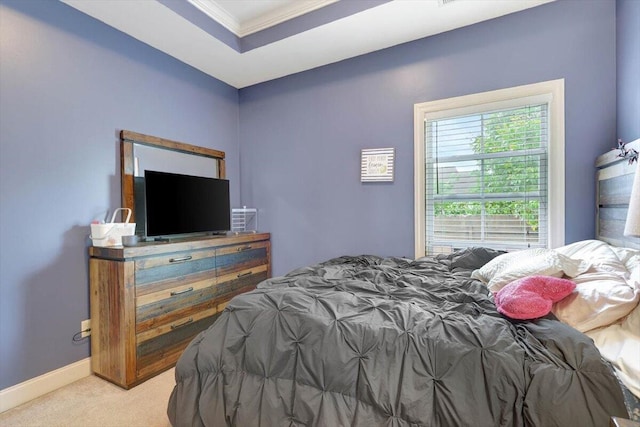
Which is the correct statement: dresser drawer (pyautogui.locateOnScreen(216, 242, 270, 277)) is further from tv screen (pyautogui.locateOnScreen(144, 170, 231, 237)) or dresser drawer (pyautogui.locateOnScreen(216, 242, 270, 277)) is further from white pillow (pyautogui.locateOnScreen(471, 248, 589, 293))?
white pillow (pyautogui.locateOnScreen(471, 248, 589, 293))

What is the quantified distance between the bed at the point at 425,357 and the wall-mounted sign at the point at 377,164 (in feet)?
4.70

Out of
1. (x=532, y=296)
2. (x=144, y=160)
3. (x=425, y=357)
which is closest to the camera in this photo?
(x=425, y=357)

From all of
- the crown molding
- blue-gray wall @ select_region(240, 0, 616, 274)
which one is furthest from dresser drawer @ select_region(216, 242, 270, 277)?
the crown molding

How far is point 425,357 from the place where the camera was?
3.28ft

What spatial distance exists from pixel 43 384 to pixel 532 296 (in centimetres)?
283

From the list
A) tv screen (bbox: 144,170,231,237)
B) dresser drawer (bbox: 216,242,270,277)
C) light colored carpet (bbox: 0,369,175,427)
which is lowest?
light colored carpet (bbox: 0,369,175,427)

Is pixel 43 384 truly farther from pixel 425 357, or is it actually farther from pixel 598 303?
pixel 598 303

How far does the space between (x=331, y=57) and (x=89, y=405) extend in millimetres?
3262

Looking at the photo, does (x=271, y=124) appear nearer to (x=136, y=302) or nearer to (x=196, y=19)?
(x=196, y=19)

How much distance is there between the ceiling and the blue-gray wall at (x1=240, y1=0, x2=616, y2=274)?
18 centimetres

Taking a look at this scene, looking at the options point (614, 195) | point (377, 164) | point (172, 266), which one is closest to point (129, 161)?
point (172, 266)

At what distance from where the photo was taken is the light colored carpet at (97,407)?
1.61 m

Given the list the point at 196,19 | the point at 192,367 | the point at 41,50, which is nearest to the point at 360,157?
the point at 196,19

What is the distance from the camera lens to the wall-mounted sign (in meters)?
2.74
